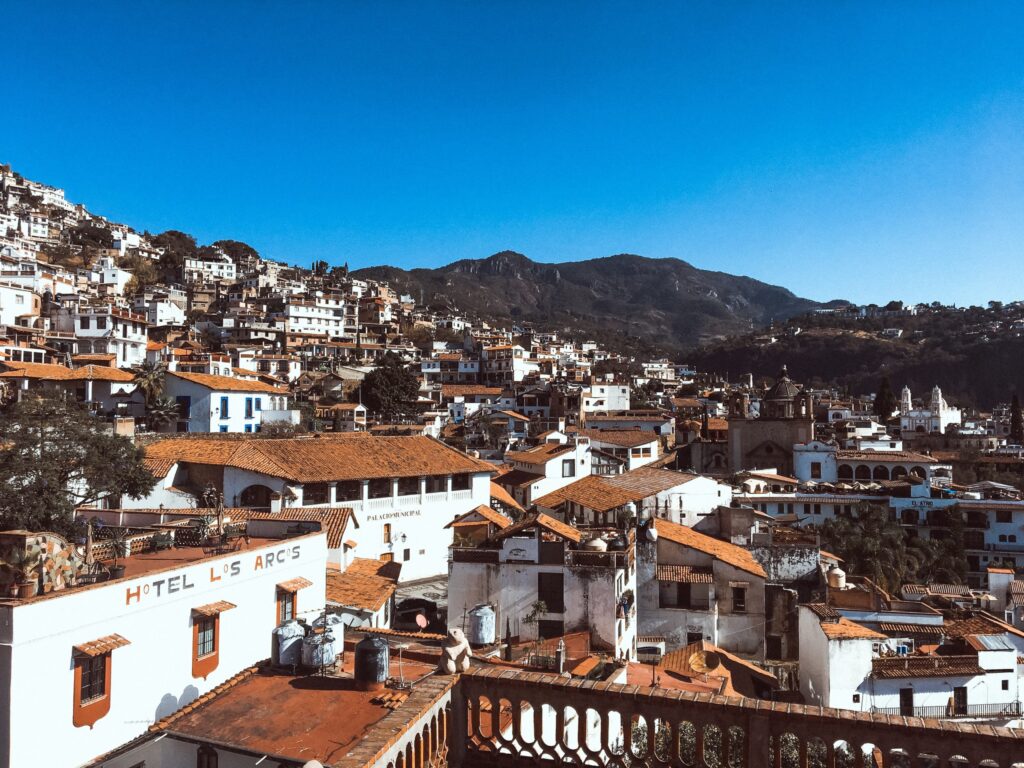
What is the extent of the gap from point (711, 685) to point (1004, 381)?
461ft

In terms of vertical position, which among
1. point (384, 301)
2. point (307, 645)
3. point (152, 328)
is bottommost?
point (307, 645)

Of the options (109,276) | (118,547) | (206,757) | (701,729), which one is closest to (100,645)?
(206,757)

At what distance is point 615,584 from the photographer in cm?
1975

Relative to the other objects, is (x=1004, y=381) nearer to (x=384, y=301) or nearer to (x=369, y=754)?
(x=384, y=301)

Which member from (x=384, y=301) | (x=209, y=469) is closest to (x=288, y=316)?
(x=384, y=301)

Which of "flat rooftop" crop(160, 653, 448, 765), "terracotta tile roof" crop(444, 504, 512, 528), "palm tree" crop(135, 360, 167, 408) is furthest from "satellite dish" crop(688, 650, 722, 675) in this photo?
"palm tree" crop(135, 360, 167, 408)

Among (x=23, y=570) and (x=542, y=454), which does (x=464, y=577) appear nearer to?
(x=23, y=570)

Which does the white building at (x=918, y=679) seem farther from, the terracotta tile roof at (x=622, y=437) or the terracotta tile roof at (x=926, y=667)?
the terracotta tile roof at (x=622, y=437)

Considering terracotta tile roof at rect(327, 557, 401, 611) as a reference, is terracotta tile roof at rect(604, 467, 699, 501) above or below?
above

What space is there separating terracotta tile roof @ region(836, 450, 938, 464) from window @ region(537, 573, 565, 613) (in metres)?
45.3

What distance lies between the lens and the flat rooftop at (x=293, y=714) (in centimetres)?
717

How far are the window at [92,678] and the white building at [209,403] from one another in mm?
37102

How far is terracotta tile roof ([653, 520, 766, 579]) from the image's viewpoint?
2564cm

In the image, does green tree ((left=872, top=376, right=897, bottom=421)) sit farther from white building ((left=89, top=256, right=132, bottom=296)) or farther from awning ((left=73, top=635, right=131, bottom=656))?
white building ((left=89, top=256, right=132, bottom=296))
